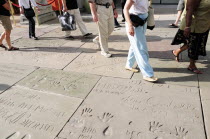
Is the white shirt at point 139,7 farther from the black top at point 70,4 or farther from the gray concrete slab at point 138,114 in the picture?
the black top at point 70,4

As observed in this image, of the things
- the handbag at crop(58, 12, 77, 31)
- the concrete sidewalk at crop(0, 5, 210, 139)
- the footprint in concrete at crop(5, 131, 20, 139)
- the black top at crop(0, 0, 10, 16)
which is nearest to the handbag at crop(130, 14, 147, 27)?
the concrete sidewalk at crop(0, 5, 210, 139)

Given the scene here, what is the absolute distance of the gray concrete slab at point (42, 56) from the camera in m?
4.54

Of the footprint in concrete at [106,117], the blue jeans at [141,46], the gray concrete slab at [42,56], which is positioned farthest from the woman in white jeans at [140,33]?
the gray concrete slab at [42,56]

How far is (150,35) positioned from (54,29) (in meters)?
3.57

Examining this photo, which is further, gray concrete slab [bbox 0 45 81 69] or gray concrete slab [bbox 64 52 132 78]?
gray concrete slab [bbox 0 45 81 69]

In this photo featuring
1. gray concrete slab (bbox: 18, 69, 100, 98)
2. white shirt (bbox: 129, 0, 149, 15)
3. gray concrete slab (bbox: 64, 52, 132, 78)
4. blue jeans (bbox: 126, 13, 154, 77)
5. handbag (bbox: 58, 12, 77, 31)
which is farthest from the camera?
handbag (bbox: 58, 12, 77, 31)

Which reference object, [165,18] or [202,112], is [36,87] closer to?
[202,112]

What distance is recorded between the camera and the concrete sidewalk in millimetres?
2527

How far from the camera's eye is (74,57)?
4809mm

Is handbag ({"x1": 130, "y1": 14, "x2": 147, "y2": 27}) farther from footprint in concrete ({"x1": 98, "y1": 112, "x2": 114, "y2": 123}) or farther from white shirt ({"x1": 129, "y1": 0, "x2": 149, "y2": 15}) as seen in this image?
footprint in concrete ({"x1": 98, "y1": 112, "x2": 114, "y2": 123})

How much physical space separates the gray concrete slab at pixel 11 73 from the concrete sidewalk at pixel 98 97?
0.02m

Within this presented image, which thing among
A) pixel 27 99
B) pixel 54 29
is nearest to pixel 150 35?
pixel 54 29

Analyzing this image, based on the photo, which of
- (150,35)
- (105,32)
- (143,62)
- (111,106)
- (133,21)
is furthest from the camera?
(150,35)

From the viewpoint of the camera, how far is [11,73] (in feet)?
13.5
